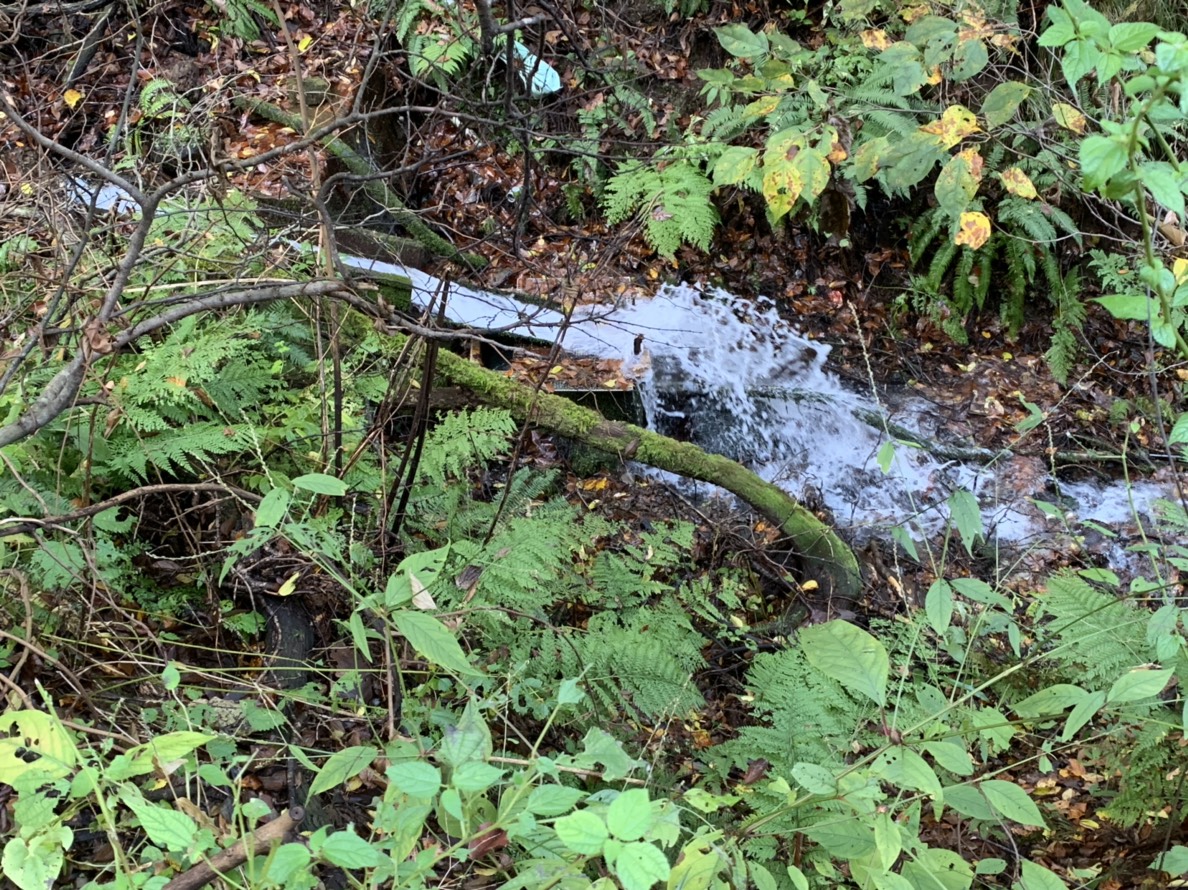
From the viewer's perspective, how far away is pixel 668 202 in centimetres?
545

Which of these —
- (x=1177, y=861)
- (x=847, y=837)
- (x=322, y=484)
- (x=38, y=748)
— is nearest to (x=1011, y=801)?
(x=847, y=837)

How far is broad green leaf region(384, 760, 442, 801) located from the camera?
1091 mm

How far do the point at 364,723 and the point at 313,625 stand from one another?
0.40 meters

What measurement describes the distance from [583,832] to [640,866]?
84 mm

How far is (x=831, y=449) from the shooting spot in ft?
16.6

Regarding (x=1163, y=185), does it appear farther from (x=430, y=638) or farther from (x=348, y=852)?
(x=348, y=852)

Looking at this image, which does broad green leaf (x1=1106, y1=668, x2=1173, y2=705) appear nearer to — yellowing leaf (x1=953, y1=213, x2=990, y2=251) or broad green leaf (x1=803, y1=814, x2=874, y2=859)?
broad green leaf (x1=803, y1=814, x2=874, y2=859)

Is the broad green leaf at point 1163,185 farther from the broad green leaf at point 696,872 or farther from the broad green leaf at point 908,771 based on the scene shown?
the broad green leaf at point 696,872

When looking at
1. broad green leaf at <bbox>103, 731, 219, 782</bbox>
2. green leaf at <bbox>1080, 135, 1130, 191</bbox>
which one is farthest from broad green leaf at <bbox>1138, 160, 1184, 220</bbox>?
broad green leaf at <bbox>103, 731, 219, 782</bbox>

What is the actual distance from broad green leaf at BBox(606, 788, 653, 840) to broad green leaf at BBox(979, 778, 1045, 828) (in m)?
0.74

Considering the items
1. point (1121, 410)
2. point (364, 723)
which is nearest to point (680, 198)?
point (1121, 410)

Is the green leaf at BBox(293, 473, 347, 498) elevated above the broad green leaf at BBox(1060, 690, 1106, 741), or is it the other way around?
the green leaf at BBox(293, 473, 347, 498)

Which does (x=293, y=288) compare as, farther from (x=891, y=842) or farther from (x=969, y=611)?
(x=969, y=611)

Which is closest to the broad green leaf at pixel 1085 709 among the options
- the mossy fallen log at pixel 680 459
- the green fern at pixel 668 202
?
the mossy fallen log at pixel 680 459
